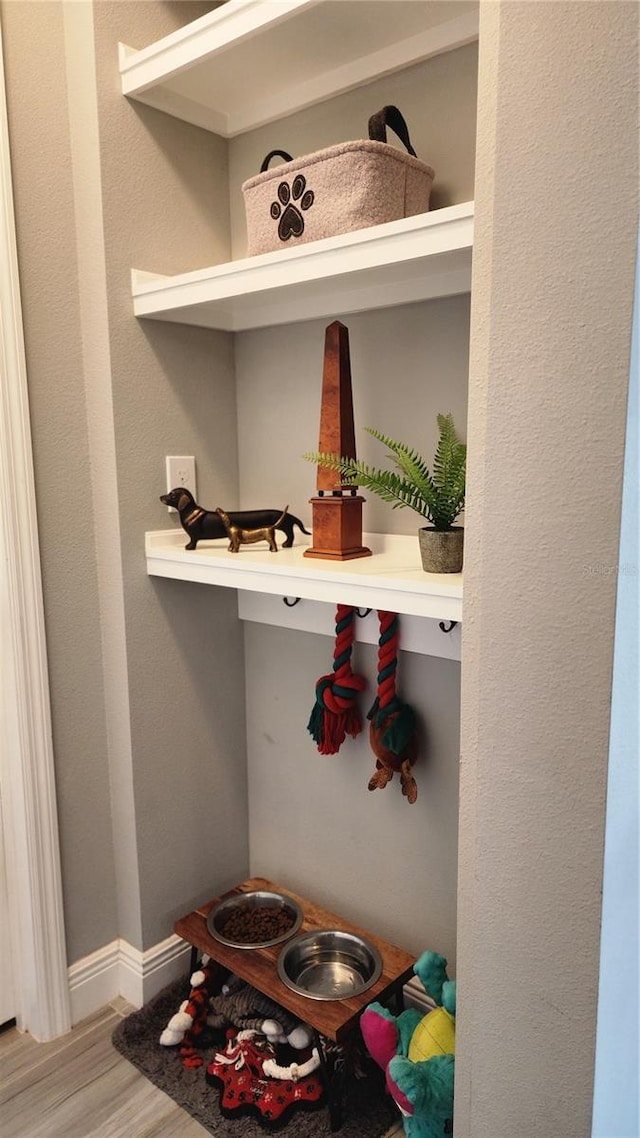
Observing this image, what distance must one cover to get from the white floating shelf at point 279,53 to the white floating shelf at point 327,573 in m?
0.83

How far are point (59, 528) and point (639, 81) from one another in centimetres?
116

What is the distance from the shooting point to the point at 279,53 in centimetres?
128

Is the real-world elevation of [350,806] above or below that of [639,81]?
below

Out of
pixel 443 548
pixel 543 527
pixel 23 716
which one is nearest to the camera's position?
pixel 543 527

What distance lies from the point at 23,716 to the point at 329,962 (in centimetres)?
79

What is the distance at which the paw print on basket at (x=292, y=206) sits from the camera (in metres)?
1.14

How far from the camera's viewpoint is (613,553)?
711mm

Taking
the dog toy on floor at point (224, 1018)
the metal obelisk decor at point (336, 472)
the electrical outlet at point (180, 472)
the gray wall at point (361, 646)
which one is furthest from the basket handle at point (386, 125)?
the dog toy on floor at point (224, 1018)

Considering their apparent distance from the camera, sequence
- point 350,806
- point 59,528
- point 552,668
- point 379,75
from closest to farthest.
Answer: point 552,668
point 379,75
point 59,528
point 350,806

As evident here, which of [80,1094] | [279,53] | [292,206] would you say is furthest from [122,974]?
[279,53]

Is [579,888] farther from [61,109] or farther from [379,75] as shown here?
[61,109]

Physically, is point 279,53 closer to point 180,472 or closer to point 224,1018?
point 180,472

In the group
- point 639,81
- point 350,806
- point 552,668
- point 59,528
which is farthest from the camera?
point 350,806

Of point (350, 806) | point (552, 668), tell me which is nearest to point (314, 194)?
point (552, 668)
